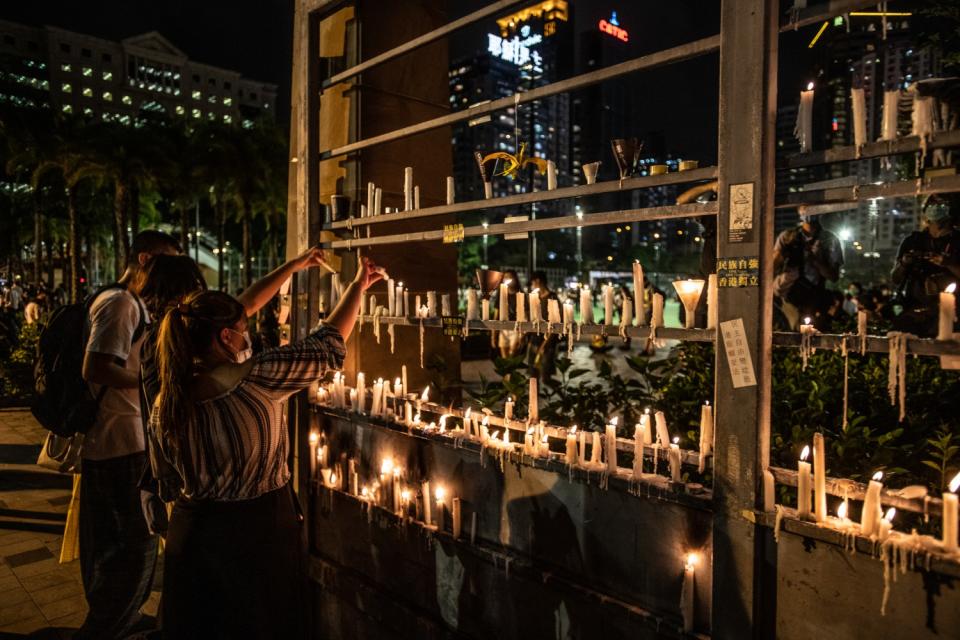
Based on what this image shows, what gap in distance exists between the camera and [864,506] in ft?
6.53

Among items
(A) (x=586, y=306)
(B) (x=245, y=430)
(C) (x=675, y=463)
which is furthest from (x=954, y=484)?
(B) (x=245, y=430)

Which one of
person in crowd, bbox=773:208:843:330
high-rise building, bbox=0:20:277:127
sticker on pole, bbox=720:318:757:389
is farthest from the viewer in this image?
high-rise building, bbox=0:20:277:127

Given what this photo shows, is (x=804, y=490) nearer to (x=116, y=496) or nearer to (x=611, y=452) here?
(x=611, y=452)

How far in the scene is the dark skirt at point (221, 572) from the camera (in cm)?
256

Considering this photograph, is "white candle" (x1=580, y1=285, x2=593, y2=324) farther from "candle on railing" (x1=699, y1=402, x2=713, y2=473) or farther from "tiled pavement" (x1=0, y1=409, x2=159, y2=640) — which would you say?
"tiled pavement" (x1=0, y1=409, x2=159, y2=640)

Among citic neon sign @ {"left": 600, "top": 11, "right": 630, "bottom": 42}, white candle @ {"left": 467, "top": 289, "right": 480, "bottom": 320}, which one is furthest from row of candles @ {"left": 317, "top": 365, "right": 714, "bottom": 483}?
citic neon sign @ {"left": 600, "top": 11, "right": 630, "bottom": 42}

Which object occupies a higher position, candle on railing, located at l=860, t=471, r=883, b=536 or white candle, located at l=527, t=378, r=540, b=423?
white candle, located at l=527, t=378, r=540, b=423

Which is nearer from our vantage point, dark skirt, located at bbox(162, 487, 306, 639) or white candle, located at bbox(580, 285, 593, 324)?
dark skirt, located at bbox(162, 487, 306, 639)

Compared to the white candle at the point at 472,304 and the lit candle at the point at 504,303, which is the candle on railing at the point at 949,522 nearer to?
the lit candle at the point at 504,303

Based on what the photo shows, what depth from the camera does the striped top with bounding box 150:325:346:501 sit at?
2.48 meters

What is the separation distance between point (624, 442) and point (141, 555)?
302cm

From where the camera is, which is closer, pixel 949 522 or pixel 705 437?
pixel 949 522

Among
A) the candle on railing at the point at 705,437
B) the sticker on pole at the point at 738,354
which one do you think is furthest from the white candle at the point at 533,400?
the sticker on pole at the point at 738,354

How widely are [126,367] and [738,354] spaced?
3.39 meters
